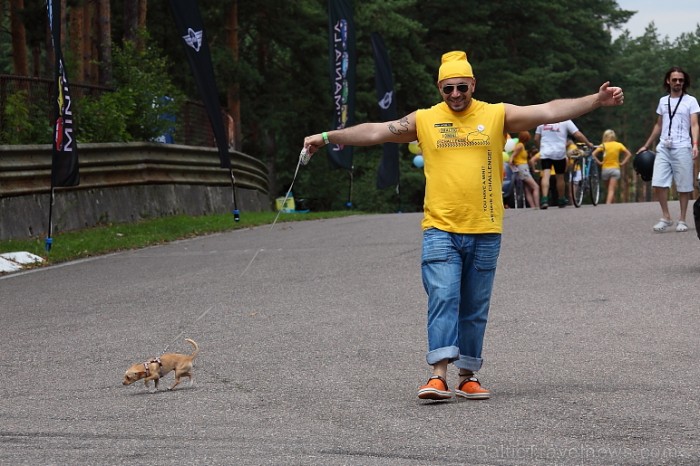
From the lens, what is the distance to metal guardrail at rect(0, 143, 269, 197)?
18500 mm

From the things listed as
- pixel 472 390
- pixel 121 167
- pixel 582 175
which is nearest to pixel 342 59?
pixel 582 175

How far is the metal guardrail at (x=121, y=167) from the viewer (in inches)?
728

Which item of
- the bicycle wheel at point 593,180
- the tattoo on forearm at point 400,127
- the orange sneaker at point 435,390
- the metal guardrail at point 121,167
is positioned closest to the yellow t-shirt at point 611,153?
the bicycle wheel at point 593,180

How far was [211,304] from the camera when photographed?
11758 mm

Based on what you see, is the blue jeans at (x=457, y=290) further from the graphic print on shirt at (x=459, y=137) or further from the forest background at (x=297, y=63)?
the forest background at (x=297, y=63)

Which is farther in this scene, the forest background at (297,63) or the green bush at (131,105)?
the forest background at (297,63)

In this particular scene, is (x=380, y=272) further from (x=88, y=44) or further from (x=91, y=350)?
(x=88, y=44)

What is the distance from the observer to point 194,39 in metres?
18.6

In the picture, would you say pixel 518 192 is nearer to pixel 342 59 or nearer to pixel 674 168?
pixel 342 59

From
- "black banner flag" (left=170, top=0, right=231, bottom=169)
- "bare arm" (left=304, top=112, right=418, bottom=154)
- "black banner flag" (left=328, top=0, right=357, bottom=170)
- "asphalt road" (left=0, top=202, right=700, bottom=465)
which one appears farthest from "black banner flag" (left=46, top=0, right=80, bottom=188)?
"black banner flag" (left=328, top=0, right=357, bottom=170)

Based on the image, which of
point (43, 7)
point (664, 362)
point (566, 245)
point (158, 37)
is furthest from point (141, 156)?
point (158, 37)

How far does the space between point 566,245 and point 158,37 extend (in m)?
28.2

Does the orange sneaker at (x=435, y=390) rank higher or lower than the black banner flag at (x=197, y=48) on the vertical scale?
lower

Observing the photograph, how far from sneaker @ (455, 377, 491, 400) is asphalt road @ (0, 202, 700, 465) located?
0.19 feet
